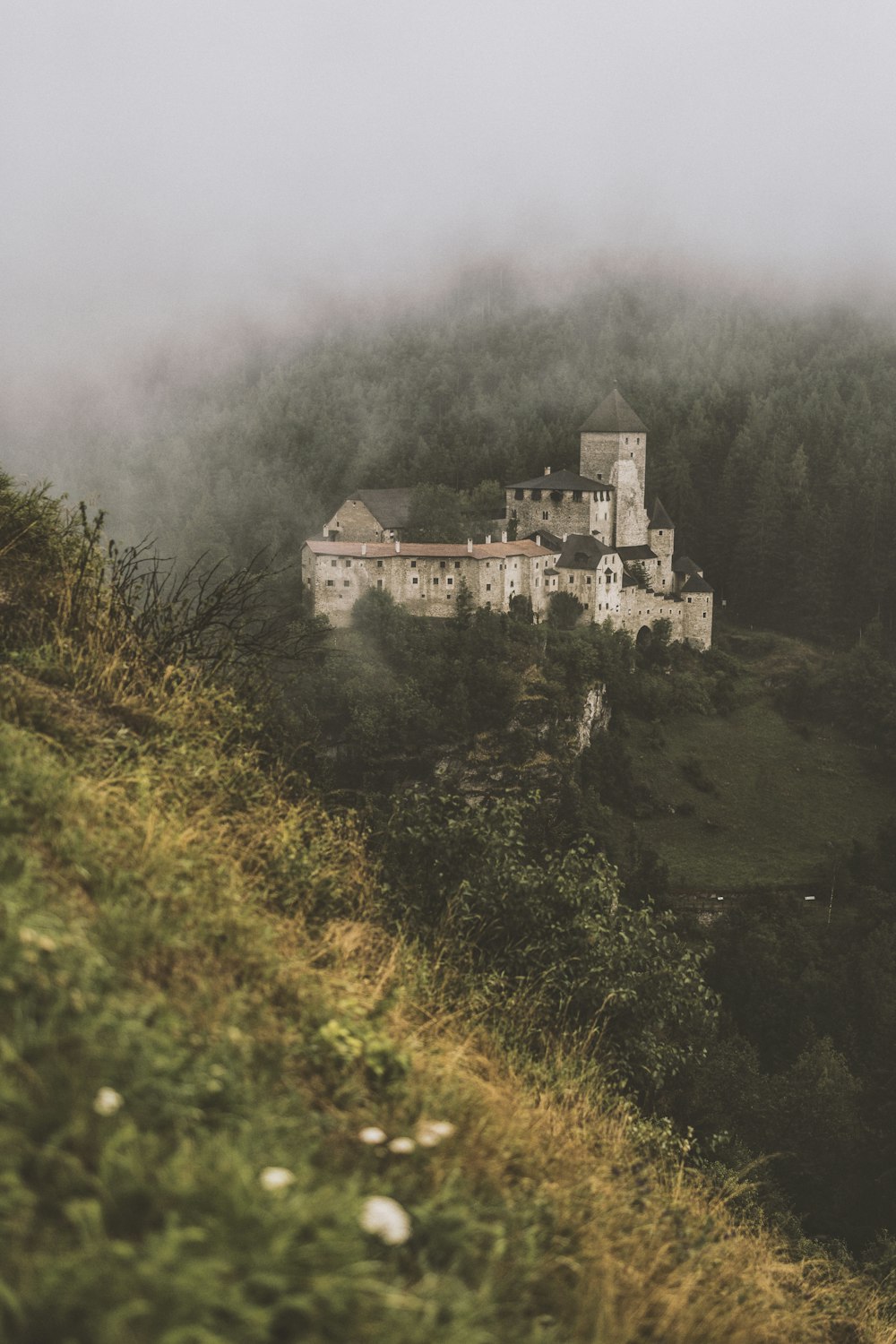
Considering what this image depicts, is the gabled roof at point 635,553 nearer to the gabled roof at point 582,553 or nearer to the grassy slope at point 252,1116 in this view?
the gabled roof at point 582,553

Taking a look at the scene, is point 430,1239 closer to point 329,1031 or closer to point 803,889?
point 329,1031

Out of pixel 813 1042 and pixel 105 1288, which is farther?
pixel 813 1042

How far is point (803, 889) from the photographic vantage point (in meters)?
32.8

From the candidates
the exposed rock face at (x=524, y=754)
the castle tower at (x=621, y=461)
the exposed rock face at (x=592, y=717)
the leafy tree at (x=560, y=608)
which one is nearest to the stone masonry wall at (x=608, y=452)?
the castle tower at (x=621, y=461)

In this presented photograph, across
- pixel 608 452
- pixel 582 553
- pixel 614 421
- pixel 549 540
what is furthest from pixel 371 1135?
pixel 614 421

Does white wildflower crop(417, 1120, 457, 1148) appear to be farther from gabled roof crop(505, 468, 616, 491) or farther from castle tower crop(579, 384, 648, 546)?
castle tower crop(579, 384, 648, 546)

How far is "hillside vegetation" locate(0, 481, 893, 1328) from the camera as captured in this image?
7.75ft

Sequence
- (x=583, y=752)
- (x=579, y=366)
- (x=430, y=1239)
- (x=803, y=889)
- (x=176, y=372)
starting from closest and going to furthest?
(x=430, y=1239)
(x=803, y=889)
(x=583, y=752)
(x=579, y=366)
(x=176, y=372)

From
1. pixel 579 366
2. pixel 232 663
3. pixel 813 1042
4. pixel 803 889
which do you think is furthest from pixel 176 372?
pixel 232 663

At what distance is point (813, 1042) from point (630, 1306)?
73.1 ft

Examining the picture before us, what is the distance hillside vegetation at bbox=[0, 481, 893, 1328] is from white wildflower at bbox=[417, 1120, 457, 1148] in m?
0.03

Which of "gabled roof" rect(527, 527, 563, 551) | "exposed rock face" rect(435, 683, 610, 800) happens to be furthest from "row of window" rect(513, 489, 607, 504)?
"exposed rock face" rect(435, 683, 610, 800)

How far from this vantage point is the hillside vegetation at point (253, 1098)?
2361 mm

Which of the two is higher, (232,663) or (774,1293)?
(232,663)
